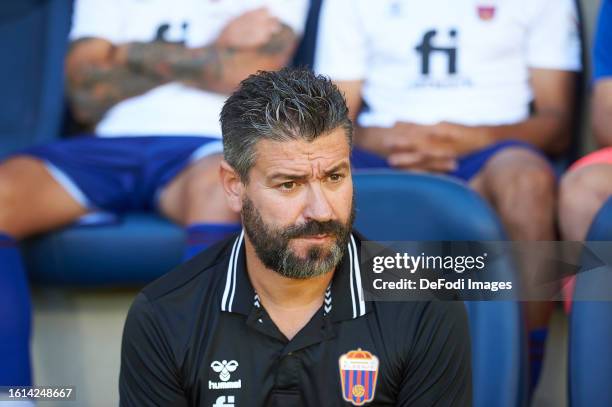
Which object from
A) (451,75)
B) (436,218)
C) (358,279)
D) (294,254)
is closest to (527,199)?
(436,218)

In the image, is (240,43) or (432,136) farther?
(240,43)

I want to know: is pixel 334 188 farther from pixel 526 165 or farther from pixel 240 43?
pixel 240 43

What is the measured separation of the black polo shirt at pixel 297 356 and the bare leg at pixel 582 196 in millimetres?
480

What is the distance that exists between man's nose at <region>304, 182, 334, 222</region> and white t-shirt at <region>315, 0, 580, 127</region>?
2.74ft

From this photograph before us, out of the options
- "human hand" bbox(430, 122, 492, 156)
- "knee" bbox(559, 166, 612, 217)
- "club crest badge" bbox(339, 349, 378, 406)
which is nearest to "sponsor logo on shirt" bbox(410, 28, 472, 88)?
"human hand" bbox(430, 122, 492, 156)

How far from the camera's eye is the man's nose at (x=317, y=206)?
4.46 ft

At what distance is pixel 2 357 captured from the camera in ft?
5.71

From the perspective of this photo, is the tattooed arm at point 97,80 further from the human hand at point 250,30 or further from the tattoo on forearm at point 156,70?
the human hand at point 250,30

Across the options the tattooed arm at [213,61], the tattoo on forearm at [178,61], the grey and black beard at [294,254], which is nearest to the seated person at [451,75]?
the tattooed arm at [213,61]

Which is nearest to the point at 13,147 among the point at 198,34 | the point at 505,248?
the point at 198,34

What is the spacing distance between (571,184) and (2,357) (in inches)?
44.5

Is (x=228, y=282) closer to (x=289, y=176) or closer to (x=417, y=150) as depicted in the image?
(x=289, y=176)

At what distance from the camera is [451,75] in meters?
2.18

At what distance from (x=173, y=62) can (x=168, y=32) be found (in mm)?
84
